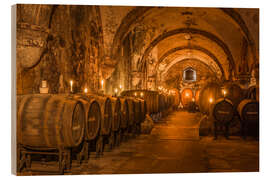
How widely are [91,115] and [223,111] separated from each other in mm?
3632

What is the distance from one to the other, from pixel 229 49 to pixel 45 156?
941cm

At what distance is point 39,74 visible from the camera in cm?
423

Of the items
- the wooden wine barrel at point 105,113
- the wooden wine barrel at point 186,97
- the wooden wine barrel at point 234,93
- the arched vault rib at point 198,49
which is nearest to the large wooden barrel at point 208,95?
the wooden wine barrel at point 234,93

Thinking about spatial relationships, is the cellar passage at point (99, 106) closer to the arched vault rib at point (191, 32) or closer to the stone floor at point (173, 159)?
the stone floor at point (173, 159)

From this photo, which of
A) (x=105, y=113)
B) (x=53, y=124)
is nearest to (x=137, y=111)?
(x=105, y=113)

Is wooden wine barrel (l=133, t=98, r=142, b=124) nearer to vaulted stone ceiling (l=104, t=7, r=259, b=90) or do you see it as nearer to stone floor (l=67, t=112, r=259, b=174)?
stone floor (l=67, t=112, r=259, b=174)

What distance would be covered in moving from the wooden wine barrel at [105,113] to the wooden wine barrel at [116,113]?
0.48ft

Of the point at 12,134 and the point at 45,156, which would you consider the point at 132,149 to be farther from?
the point at 12,134

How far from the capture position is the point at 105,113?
13.8ft

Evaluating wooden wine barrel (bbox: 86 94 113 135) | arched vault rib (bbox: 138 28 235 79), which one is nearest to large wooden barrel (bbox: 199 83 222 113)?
arched vault rib (bbox: 138 28 235 79)

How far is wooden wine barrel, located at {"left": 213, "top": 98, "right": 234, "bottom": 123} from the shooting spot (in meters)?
5.98

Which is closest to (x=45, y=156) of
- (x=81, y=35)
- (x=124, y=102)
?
(x=124, y=102)

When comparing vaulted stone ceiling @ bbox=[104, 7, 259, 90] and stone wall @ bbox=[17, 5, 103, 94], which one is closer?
stone wall @ bbox=[17, 5, 103, 94]

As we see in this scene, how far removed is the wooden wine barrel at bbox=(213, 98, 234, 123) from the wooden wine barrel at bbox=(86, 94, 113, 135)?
286cm
